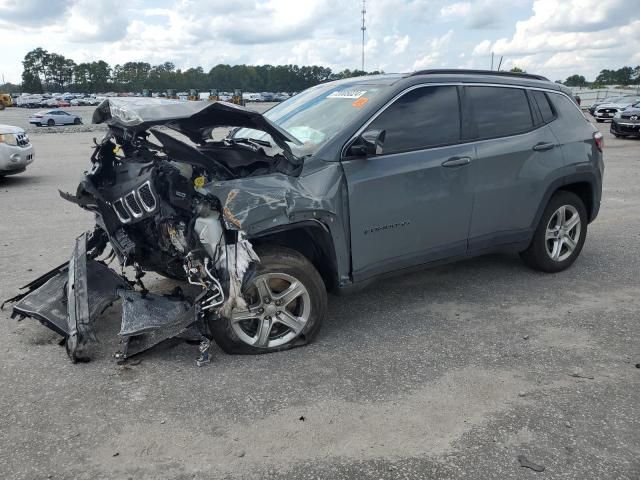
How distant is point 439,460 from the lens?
9.09 ft

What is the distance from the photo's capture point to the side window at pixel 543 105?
5160 mm

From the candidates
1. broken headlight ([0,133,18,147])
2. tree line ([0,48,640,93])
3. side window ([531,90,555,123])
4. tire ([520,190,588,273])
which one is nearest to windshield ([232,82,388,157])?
side window ([531,90,555,123])

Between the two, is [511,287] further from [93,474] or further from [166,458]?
[93,474]

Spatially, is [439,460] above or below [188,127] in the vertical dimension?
below

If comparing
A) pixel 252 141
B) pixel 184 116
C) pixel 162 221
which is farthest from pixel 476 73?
pixel 162 221

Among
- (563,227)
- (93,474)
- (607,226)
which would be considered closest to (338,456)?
(93,474)

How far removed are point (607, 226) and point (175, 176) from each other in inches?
238

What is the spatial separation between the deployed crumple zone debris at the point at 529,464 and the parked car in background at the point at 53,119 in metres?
39.3

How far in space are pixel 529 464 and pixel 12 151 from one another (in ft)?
37.3

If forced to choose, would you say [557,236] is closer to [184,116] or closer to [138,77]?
[184,116]

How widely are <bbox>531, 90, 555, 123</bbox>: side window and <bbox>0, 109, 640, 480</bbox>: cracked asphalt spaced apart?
161 cm

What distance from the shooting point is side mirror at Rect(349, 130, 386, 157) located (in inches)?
152

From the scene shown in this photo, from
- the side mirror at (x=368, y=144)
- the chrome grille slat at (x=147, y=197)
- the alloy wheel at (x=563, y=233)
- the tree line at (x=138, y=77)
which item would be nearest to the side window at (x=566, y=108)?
the alloy wheel at (x=563, y=233)

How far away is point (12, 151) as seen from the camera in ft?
36.4
